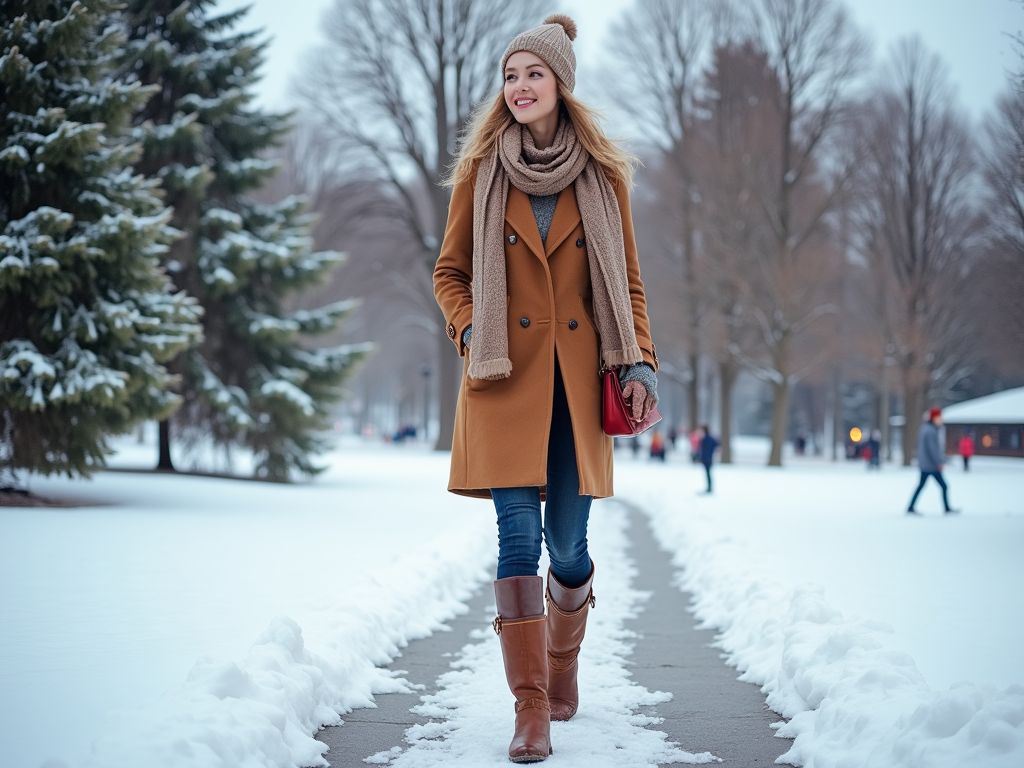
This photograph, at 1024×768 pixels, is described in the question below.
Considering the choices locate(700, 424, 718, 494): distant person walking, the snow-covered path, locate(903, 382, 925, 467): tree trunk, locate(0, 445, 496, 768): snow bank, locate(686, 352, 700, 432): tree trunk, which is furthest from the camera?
locate(686, 352, 700, 432): tree trunk

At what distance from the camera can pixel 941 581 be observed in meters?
7.03

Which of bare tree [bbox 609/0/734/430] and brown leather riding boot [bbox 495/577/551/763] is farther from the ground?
bare tree [bbox 609/0/734/430]

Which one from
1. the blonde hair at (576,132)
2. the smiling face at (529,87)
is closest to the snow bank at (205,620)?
the blonde hair at (576,132)

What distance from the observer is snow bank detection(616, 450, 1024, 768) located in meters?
2.73

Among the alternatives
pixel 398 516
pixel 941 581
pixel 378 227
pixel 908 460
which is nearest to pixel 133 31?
pixel 398 516

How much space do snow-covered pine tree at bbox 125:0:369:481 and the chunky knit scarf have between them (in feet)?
41.2

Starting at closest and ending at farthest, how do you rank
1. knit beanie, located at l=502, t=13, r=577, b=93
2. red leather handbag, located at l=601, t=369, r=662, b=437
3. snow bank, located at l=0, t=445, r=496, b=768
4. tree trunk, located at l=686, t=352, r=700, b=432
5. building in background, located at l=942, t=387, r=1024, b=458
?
1. snow bank, located at l=0, t=445, r=496, b=768
2. red leather handbag, located at l=601, t=369, r=662, b=437
3. knit beanie, located at l=502, t=13, r=577, b=93
4. tree trunk, located at l=686, t=352, r=700, b=432
5. building in background, located at l=942, t=387, r=1024, b=458

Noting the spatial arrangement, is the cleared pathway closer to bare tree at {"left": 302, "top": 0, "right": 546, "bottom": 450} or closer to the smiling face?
the smiling face

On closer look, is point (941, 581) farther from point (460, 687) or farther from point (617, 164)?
point (617, 164)

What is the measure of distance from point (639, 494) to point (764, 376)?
45.4 ft

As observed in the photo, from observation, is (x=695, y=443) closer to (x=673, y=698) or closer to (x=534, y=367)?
(x=673, y=698)

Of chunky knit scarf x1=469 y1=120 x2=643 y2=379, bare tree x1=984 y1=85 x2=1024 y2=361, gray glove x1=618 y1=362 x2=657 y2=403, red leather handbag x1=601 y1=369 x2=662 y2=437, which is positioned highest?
bare tree x1=984 y1=85 x2=1024 y2=361

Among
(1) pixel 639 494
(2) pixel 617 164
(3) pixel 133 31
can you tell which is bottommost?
(1) pixel 639 494

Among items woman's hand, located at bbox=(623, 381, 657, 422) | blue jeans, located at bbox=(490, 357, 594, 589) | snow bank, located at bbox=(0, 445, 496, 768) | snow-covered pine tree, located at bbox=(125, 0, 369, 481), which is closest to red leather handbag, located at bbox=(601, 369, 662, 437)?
woman's hand, located at bbox=(623, 381, 657, 422)
